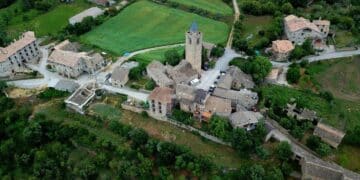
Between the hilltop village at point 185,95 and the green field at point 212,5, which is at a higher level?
the green field at point 212,5

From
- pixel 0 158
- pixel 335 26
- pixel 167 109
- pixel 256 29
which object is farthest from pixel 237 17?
pixel 0 158

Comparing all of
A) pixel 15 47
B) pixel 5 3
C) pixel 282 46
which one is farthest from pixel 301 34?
pixel 5 3

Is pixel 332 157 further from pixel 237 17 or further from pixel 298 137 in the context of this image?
pixel 237 17

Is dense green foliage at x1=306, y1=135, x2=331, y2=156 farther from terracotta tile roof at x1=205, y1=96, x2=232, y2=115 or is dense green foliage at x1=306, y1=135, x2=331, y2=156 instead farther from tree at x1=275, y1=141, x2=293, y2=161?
terracotta tile roof at x1=205, y1=96, x2=232, y2=115

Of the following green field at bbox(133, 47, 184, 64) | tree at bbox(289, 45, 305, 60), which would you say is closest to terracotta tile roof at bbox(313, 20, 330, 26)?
tree at bbox(289, 45, 305, 60)

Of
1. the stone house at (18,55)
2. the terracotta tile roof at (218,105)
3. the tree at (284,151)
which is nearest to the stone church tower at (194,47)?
the terracotta tile roof at (218,105)

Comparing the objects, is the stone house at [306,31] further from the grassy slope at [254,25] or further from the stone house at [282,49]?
the grassy slope at [254,25]

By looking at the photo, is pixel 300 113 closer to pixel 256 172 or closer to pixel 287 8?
pixel 256 172

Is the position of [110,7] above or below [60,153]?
above
